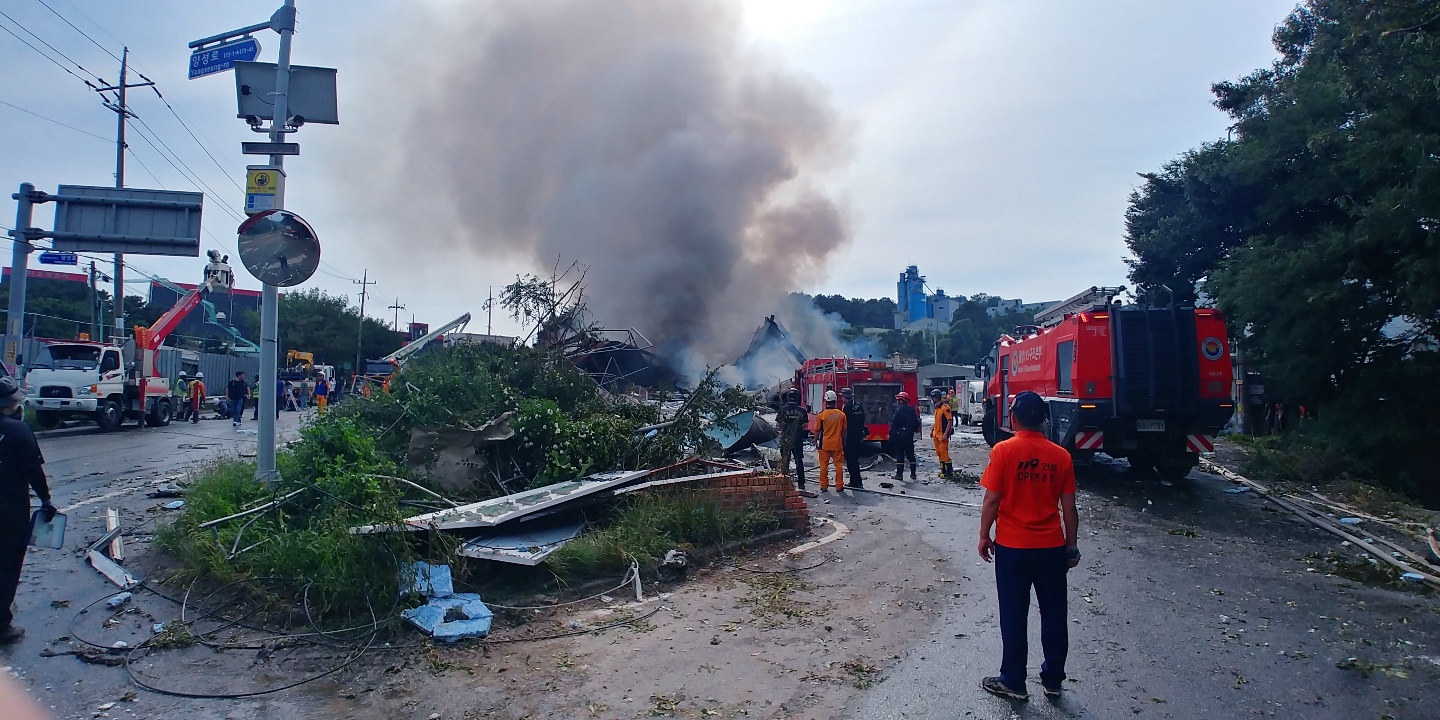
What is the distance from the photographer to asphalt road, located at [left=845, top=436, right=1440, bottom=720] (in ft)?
12.7

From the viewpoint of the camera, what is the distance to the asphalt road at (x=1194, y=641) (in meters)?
3.88

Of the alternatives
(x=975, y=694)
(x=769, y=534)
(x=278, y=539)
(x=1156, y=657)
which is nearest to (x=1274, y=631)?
(x=1156, y=657)

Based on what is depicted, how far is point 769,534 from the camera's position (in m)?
7.48

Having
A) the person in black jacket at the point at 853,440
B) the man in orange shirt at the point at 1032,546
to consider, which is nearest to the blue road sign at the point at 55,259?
the person in black jacket at the point at 853,440

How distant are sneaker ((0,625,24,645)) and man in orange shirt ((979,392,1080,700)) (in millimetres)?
5309

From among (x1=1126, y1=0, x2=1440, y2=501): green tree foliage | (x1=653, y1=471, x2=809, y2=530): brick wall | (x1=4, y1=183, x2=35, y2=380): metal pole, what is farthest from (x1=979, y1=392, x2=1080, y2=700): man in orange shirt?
(x1=4, y1=183, x2=35, y2=380): metal pole

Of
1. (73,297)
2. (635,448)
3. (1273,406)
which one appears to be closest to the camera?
(635,448)

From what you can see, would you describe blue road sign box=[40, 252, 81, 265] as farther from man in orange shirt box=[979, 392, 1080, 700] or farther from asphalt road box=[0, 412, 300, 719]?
man in orange shirt box=[979, 392, 1080, 700]

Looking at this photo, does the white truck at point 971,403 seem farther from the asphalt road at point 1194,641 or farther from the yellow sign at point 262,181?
the yellow sign at point 262,181

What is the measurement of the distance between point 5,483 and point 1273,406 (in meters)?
28.9

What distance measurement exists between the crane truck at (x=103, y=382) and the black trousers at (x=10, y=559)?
54.3 ft

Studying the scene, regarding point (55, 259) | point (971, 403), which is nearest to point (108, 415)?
point (55, 259)

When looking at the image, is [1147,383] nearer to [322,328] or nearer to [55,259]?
[55,259]

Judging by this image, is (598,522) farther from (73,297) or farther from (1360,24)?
(73,297)
